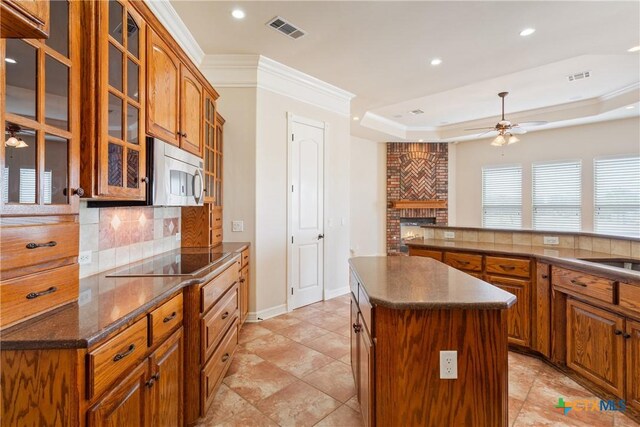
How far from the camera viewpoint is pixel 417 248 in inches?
129

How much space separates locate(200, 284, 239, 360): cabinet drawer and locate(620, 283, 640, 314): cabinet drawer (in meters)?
2.62

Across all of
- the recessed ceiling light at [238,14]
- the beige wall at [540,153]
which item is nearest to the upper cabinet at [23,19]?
the recessed ceiling light at [238,14]

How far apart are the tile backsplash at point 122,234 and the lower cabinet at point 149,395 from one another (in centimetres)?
72

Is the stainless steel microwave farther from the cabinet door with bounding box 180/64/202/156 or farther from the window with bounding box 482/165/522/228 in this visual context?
the window with bounding box 482/165/522/228

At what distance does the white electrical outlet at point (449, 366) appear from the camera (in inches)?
49.0

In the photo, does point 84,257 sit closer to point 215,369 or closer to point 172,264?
point 172,264

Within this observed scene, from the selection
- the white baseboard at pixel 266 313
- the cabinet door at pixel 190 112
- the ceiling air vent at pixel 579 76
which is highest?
the ceiling air vent at pixel 579 76

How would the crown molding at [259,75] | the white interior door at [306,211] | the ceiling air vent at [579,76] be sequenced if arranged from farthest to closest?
the ceiling air vent at [579,76]
the white interior door at [306,211]
the crown molding at [259,75]

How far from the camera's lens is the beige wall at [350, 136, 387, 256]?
6.61 metres

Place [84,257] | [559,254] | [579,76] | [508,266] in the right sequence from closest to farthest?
[84,257]
[559,254]
[508,266]
[579,76]

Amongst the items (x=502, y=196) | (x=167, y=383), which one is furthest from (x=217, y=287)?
(x=502, y=196)

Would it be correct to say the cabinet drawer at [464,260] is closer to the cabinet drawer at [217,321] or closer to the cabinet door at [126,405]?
the cabinet drawer at [217,321]

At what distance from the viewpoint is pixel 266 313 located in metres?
3.46

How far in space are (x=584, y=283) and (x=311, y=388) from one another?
6.93 feet
